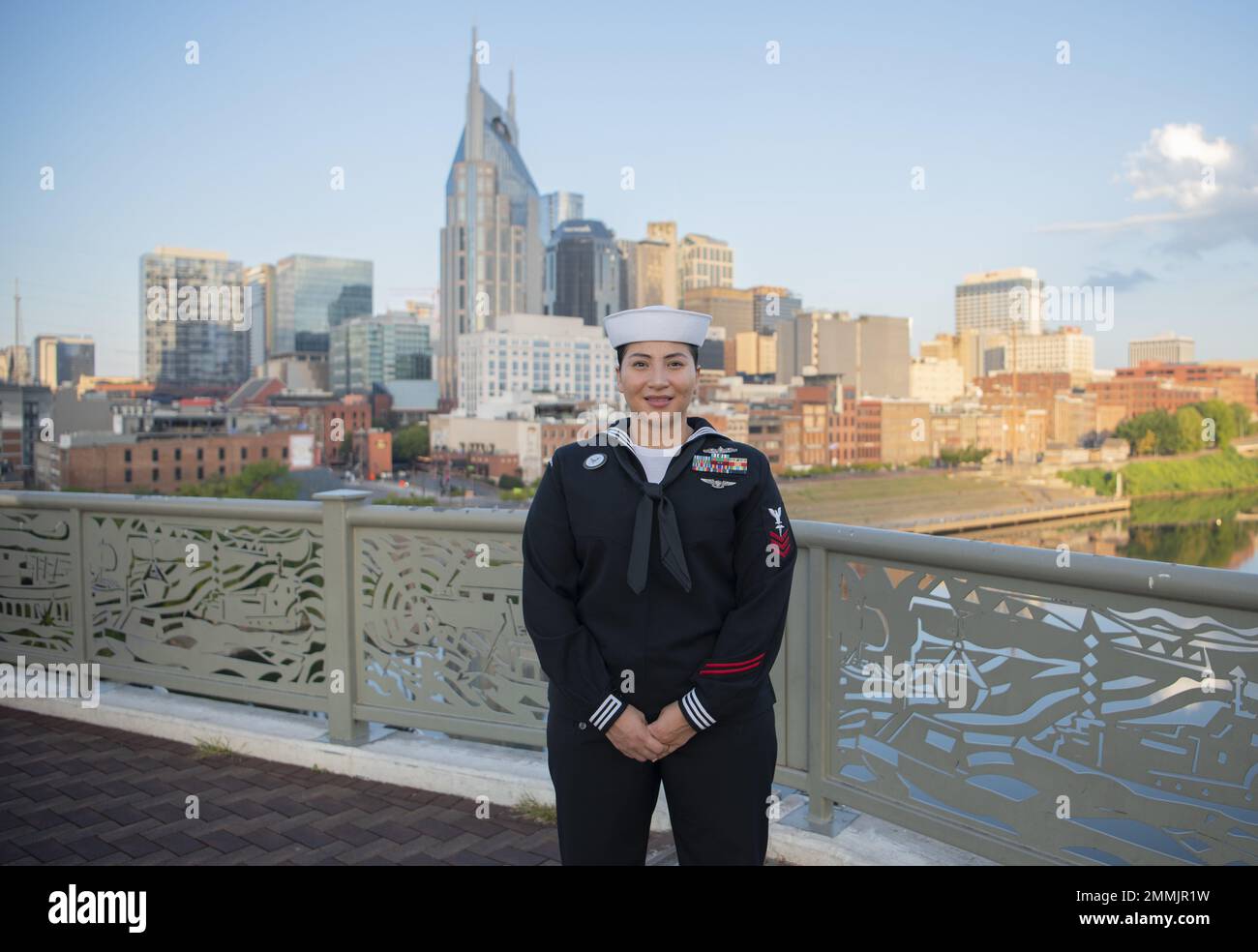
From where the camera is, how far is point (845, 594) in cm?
287

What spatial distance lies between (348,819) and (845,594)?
6.17 ft

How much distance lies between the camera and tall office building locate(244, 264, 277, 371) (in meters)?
174

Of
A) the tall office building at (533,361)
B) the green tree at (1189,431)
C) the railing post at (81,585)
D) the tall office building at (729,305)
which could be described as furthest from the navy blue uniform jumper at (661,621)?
the tall office building at (729,305)

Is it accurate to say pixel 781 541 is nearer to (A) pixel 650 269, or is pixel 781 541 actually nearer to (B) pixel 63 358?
(B) pixel 63 358

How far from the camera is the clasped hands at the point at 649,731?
1844 mm

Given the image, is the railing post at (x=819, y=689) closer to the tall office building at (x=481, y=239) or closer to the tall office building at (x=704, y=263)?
the tall office building at (x=481, y=239)

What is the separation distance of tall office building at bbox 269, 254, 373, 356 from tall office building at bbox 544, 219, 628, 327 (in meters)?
37.5

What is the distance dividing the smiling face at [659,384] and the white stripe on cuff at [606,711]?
0.53 meters

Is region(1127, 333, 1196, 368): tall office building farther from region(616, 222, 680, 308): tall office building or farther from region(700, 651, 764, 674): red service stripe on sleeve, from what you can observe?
region(700, 651, 764, 674): red service stripe on sleeve

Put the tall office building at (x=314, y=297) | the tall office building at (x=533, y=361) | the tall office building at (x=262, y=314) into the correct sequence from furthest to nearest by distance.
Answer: the tall office building at (x=314, y=297), the tall office building at (x=262, y=314), the tall office building at (x=533, y=361)

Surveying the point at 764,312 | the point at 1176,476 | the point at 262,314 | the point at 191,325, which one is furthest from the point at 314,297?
the point at 1176,476

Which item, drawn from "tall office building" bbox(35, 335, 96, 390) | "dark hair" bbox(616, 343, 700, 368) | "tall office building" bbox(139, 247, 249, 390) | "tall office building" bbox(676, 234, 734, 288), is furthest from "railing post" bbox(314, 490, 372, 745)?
"tall office building" bbox(676, 234, 734, 288)

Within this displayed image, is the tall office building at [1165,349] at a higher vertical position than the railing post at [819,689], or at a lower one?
higher
